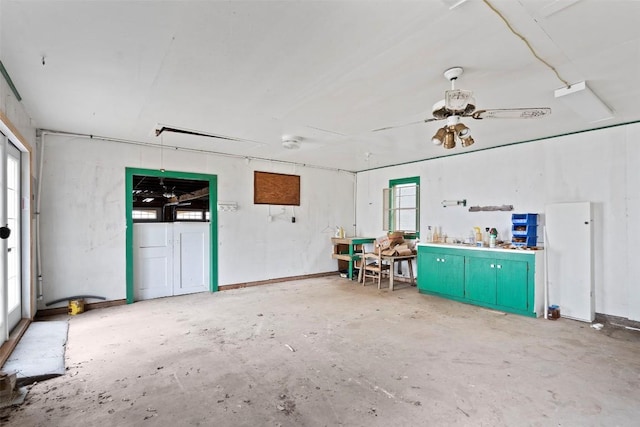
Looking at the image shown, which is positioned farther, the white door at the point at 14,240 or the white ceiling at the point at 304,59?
the white door at the point at 14,240

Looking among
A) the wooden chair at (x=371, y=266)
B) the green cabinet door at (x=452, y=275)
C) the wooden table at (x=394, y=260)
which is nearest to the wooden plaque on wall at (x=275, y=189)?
the wooden chair at (x=371, y=266)

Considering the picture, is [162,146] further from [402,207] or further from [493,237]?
[493,237]

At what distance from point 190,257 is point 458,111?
15.8ft

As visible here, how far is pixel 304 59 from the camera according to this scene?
8.01 feet

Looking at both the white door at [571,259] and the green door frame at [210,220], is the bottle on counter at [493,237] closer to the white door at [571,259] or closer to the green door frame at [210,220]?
the white door at [571,259]

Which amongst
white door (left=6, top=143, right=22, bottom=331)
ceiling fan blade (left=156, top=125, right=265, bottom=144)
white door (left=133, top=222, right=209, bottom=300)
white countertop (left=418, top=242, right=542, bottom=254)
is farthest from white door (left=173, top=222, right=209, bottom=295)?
white countertop (left=418, top=242, right=542, bottom=254)

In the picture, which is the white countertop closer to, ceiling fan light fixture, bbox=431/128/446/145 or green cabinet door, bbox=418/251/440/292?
green cabinet door, bbox=418/251/440/292

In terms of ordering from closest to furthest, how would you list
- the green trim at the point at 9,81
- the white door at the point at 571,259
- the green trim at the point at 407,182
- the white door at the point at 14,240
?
1. the green trim at the point at 9,81
2. the white door at the point at 14,240
3. the white door at the point at 571,259
4. the green trim at the point at 407,182

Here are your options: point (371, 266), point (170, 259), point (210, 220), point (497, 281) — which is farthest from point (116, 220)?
point (497, 281)

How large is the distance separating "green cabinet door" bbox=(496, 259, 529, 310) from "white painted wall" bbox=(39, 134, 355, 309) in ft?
12.4

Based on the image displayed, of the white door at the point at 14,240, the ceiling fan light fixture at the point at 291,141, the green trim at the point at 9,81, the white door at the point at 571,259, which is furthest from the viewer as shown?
the ceiling fan light fixture at the point at 291,141

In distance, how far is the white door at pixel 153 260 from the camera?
516cm

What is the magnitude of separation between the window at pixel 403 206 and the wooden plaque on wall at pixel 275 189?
2047 mm

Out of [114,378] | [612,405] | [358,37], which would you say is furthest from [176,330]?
[612,405]
